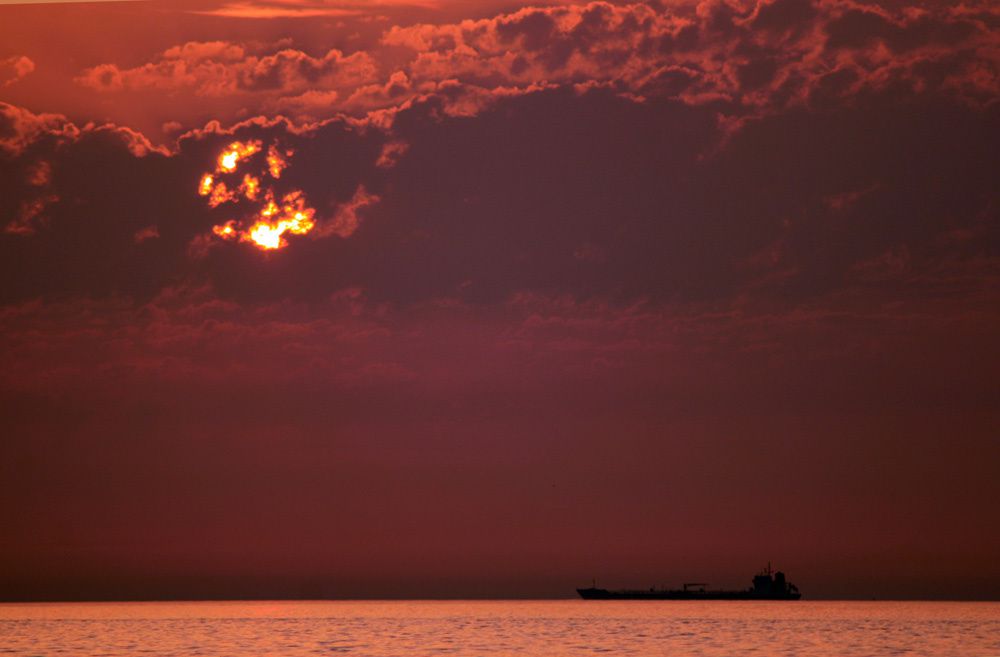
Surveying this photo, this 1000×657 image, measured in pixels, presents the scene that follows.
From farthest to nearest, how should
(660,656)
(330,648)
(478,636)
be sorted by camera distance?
1. (478,636)
2. (330,648)
3. (660,656)

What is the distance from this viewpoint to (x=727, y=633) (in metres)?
50.0

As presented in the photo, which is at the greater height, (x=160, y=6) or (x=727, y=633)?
(x=160, y=6)

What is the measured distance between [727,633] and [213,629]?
726 inches

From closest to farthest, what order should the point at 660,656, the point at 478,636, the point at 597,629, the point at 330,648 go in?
the point at 660,656, the point at 330,648, the point at 478,636, the point at 597,629

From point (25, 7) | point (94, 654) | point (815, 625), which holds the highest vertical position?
point (25, 7)

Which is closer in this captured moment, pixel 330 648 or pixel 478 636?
pixel 330 648

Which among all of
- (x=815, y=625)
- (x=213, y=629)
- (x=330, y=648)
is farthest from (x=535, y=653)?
(x=815, y=625)

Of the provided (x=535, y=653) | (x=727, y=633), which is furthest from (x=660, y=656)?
(x=727, y=633)

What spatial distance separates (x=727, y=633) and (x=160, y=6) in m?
27.2

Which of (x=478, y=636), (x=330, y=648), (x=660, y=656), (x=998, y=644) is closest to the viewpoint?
(x=660, y=656)

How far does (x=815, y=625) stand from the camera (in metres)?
59.3

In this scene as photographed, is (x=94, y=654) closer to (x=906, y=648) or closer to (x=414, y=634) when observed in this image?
(x=414, y=634)

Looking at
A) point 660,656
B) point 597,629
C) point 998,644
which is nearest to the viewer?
point 660,656

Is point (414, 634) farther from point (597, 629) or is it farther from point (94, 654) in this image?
point (94, 654)
